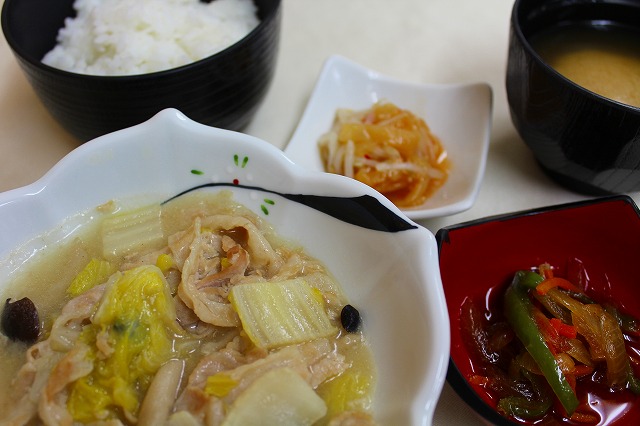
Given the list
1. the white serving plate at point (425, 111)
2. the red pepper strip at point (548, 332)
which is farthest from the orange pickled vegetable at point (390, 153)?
the red pepper strip at point (548, 332)

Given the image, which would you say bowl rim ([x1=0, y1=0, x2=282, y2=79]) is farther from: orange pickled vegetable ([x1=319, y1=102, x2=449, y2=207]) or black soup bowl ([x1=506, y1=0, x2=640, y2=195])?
black soup bowl ([x1=506, y1=0, x2=640, y2=195])

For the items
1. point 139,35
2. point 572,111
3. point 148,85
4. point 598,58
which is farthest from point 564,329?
point 139,35

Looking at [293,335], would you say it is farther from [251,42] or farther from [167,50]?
[167,50]

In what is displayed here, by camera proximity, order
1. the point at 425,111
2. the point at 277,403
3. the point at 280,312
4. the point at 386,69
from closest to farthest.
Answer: the point at 277,403 < the point at 280,312 < the point at 425,111 < the point at 386,69

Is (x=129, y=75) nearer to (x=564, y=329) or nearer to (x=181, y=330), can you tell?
(x=181, y=330)

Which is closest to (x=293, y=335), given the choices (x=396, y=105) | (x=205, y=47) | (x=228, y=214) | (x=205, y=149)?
(x=228, y=214)

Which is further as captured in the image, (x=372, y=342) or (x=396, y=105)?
(x=396, y=105)
